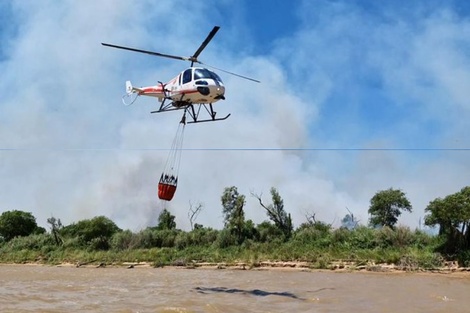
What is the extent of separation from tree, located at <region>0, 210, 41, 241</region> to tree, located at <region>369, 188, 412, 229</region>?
1579 inches

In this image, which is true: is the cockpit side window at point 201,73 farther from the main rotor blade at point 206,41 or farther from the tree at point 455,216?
the tree at point 455,216

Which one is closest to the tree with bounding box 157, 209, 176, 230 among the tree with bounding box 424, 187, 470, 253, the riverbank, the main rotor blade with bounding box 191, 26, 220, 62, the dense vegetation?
the dense vegetation

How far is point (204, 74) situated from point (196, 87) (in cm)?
53

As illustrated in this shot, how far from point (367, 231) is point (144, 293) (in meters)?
20.9

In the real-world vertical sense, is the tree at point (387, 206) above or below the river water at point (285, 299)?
above

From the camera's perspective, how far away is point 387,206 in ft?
173

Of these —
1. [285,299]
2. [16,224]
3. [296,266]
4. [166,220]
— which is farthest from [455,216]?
[16,224]

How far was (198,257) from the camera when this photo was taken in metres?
35.3

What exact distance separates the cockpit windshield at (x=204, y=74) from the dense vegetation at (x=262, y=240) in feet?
52.4

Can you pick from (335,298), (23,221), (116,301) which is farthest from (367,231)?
(23,221)

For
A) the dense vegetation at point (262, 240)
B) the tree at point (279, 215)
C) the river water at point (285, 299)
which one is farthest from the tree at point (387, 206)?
the river water at point (285, 299)

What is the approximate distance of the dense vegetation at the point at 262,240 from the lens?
27047 millimetres

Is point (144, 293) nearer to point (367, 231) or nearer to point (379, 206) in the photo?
point (367, 231)

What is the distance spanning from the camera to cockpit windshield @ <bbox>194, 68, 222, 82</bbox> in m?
16.1
